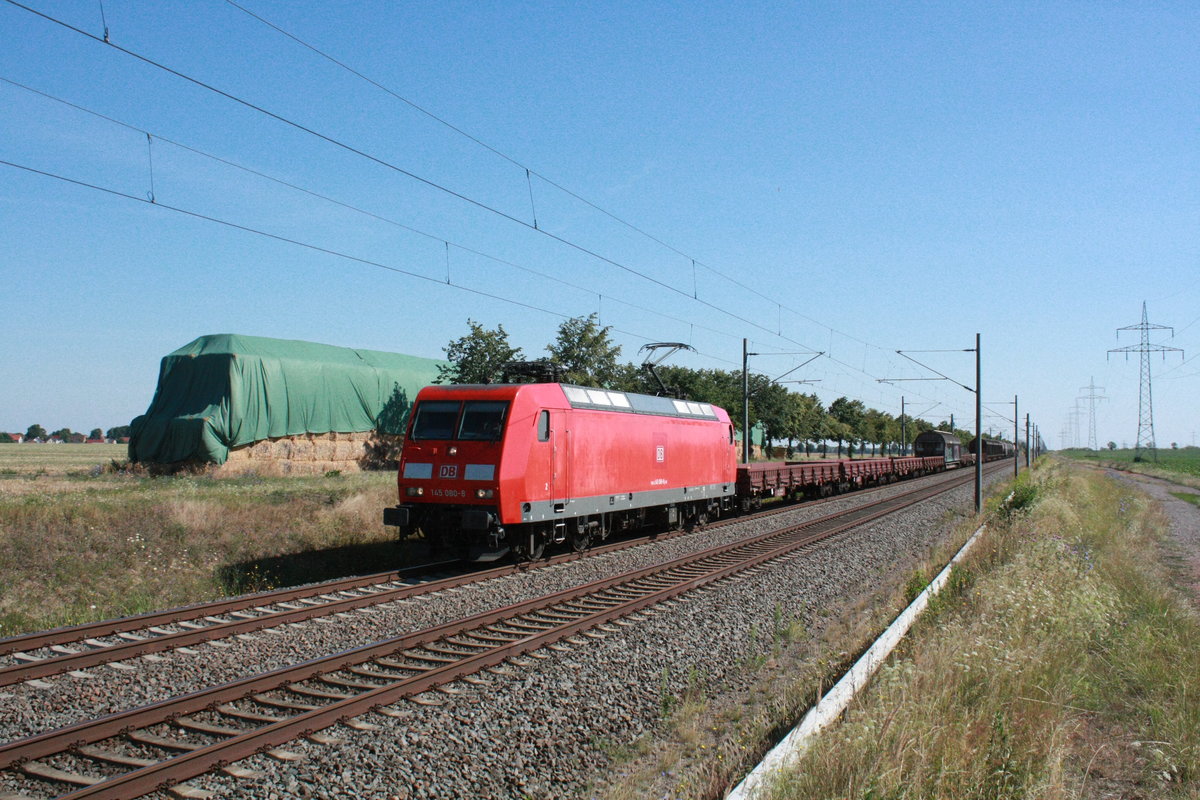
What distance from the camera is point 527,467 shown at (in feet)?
44.8

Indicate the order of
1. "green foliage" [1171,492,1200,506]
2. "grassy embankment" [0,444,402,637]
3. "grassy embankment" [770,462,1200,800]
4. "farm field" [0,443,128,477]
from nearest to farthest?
"grassy embankment" [770,462,1200,800] → "grassy embankment" [0,444,402,637] → "farm field" [0,443,128,477] → "green foliage" [1171,492,1200,506]

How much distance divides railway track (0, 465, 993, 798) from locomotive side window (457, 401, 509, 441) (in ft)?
11.0

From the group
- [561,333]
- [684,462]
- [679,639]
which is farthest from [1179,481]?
[679,639]

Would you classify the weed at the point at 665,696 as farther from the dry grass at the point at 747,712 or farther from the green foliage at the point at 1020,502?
the green foliage at the point at 1020,502

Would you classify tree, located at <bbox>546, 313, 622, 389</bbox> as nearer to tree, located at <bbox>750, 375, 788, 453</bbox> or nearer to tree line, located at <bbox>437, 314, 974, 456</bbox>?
tree line, located at <bbox>437, 314, 974, 456</bbox>

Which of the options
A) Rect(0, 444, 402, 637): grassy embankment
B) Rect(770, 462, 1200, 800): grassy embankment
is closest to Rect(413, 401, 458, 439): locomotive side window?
Rect(0, 444, 402, 637): grassy embankment

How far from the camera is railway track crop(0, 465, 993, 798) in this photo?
17.7ft

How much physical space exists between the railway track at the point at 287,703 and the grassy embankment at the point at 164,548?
551 centimetres

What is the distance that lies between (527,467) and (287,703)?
711 cm

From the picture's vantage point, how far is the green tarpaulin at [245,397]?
29.5m

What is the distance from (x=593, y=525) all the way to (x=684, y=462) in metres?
4.46

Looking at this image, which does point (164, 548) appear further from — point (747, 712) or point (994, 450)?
point (994, 450)

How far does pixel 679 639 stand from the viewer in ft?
31.0

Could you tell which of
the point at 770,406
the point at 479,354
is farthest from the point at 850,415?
the point at 479,354
